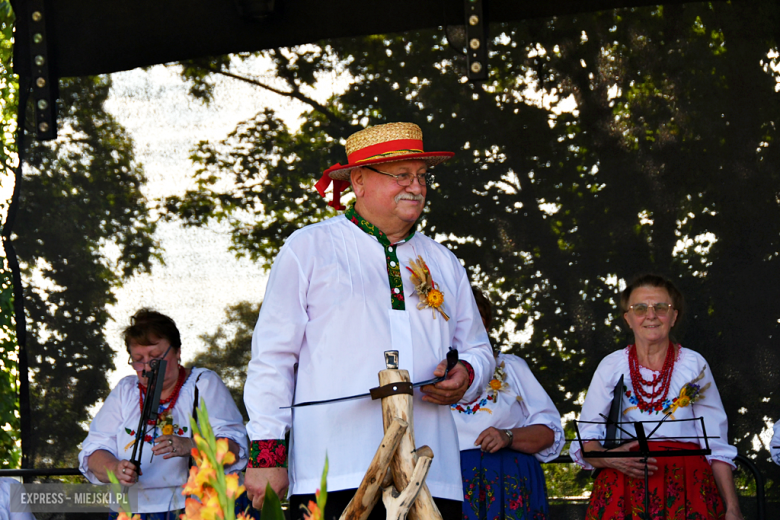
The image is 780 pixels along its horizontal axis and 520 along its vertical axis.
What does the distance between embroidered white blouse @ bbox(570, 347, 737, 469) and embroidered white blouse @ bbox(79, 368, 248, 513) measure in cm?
158

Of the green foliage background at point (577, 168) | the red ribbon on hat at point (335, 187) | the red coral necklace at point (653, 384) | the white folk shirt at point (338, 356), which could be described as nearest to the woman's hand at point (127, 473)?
the green foliage background at point (577, 168)

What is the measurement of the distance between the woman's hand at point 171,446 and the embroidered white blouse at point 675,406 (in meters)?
1.71

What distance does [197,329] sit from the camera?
4332 mm

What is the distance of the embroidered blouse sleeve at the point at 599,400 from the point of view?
3.59m

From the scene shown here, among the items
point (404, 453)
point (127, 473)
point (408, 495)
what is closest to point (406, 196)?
point (404, 453)

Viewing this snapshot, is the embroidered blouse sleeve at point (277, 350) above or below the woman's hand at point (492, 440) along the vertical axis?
above

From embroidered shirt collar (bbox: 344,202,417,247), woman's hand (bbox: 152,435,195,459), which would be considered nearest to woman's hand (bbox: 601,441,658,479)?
embroidered shirt collar (bbox: 344,202,417,247)

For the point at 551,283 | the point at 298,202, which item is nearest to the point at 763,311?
the point at 551,283

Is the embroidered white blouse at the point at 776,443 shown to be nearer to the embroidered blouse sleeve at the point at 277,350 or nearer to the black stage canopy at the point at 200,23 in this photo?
the black stage canopy at the point at 200,23

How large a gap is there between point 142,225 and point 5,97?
232 cm

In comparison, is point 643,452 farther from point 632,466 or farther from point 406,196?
point 406,196

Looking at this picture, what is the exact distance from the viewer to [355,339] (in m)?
2.35

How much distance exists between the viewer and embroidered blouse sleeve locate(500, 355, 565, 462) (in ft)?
12.0

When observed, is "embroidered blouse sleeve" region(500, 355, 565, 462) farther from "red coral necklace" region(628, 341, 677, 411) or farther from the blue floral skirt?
"red coral necklace" region(628, 341, 677, 411)
